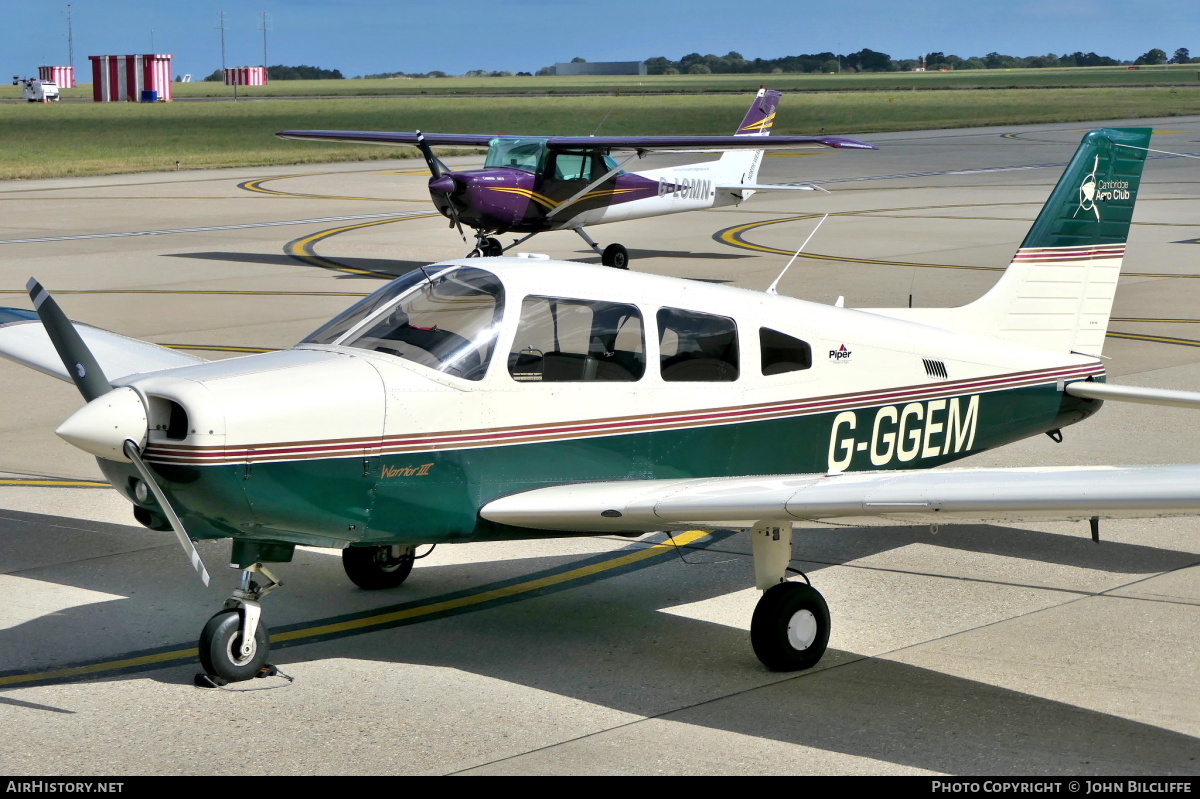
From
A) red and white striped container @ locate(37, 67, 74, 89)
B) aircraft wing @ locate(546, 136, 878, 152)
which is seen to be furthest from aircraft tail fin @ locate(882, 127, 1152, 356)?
red and white striped container @ locate(37, 67, 74, 89)

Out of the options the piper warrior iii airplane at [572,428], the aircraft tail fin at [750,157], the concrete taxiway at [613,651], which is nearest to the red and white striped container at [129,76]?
the aircraft tail fin at [750,157]

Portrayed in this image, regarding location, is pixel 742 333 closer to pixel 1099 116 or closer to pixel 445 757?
pixel 445 757

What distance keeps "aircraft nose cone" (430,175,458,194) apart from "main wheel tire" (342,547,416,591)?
1456cm

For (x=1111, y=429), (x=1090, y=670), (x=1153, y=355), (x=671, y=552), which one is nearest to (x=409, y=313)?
(x=671, y=552)

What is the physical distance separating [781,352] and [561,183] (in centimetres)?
1605

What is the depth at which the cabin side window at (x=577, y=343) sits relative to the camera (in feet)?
23.6

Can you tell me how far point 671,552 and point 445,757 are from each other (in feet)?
11.3

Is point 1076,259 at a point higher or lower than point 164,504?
higher

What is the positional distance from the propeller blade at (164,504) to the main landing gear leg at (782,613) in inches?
104

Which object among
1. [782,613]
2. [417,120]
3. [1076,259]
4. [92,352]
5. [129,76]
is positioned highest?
[129,76]

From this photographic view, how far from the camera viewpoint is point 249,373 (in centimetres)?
654

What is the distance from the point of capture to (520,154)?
2350 cm

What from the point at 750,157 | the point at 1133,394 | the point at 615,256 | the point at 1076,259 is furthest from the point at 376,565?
the point at 750,157

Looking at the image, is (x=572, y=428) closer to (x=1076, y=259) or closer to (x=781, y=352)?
(x=781, y=352)
